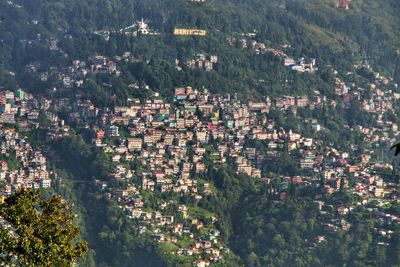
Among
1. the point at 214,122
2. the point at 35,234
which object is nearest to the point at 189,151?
the point at 214,122

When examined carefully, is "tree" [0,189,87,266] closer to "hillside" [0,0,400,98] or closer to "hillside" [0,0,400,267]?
"hillside" [0,0,400,267]

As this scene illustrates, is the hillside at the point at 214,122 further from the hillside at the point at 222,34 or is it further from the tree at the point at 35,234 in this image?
the tree at the point at 35,234

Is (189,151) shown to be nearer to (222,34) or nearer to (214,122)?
(214,122)

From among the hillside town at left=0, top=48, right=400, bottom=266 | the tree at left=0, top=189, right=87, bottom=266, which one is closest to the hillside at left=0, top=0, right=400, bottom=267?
the hillside town at left=0, top=48, right=400, bottom=266

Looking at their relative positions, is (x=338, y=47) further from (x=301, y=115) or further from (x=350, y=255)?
(x=350, y=255)

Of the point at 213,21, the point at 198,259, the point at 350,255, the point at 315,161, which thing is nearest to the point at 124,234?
the point at 198,259

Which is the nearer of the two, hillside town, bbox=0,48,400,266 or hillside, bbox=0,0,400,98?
hillside town, bbox=0,48,400,266

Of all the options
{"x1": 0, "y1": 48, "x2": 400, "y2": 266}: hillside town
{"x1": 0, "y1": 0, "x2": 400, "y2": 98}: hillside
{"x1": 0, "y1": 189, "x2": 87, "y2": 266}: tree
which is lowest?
{"x1": 0, "y1": 48, "x2": 400, "y2": 266}: hillside town

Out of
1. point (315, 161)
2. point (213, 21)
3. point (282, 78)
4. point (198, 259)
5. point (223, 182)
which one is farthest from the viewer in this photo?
point (213, 21)
